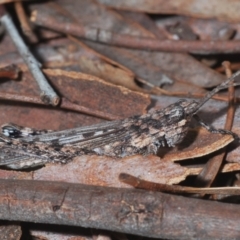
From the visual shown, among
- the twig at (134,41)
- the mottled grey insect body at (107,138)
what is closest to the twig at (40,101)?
the mottled grey insect body at (107,138)

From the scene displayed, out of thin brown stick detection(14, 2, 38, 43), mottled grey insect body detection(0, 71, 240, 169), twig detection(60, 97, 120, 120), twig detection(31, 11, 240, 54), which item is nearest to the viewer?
mottled grey insect body detection(0, 71, 240, 169)

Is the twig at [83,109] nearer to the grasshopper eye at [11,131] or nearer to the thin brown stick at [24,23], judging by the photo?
the grasshopper eye at [11,131]

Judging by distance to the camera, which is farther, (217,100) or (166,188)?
(217,100)

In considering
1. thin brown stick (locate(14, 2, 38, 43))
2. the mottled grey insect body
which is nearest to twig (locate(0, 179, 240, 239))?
the mottled grey insect body

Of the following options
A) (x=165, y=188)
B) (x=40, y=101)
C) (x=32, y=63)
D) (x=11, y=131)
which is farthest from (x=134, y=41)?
(x=165, y=188)

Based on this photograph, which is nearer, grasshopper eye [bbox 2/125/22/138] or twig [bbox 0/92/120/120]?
grasshopper eye [bbox 2/125/22/138]

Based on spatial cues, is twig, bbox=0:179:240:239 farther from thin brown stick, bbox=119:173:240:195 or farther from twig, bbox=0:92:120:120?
twig, bbox=0:92:120:120

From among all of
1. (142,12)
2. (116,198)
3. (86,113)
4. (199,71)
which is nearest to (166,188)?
(116,198)

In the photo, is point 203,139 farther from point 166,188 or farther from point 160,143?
point 166,188
